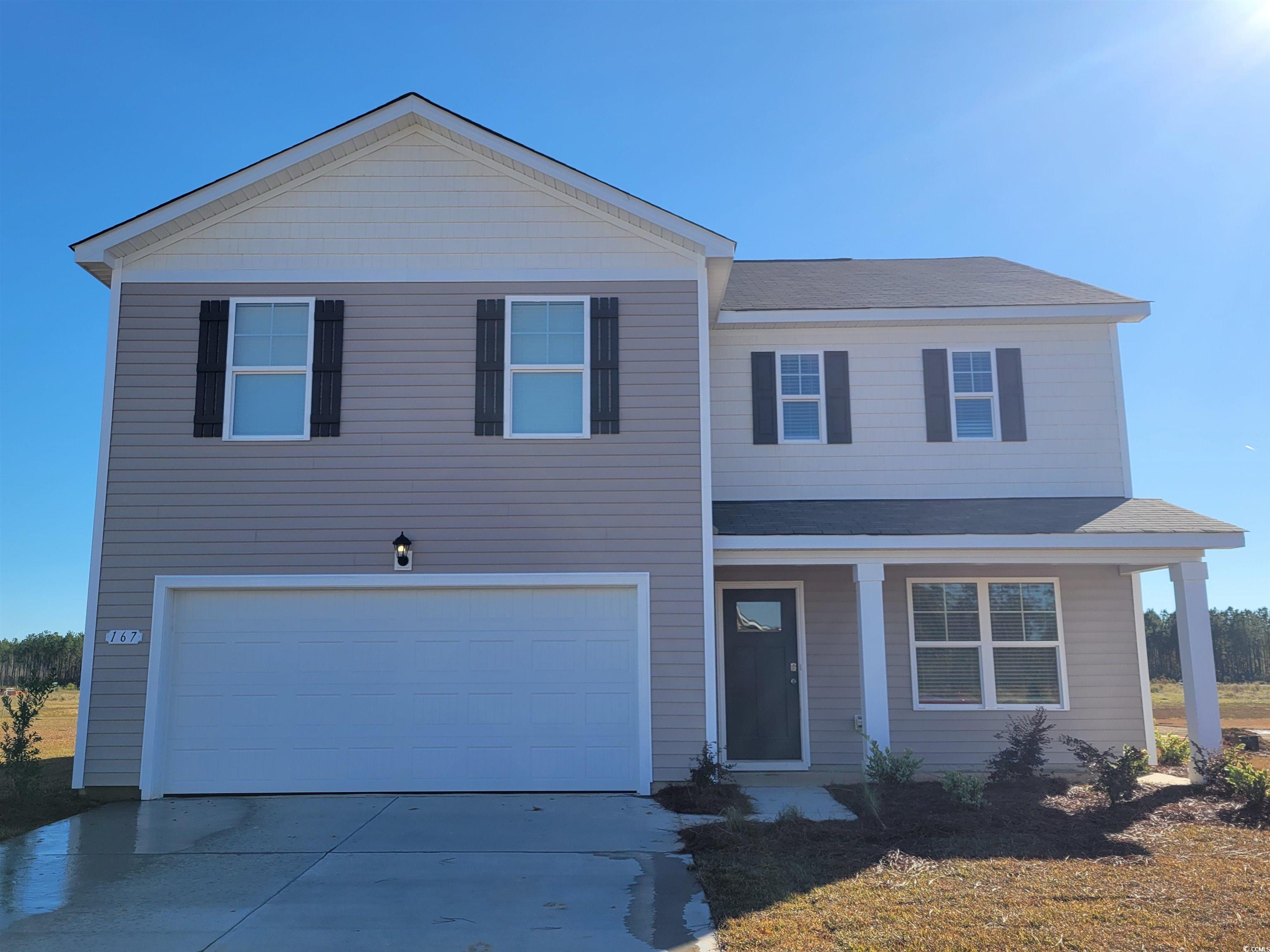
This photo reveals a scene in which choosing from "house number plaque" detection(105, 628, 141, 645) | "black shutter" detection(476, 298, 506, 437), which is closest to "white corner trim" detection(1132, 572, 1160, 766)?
"black shutter" detection(476, 298, 506, 437)

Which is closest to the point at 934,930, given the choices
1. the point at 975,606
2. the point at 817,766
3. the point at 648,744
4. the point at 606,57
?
the point at 648,744

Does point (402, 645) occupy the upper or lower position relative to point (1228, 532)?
lower

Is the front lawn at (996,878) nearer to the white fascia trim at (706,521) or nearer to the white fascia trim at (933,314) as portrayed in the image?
the white fascia trim at (706,521)

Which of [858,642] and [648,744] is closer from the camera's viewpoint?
[648,744]

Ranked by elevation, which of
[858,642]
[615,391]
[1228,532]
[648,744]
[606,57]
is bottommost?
[648,744]

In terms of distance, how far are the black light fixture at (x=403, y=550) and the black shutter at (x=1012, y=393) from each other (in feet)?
23.5

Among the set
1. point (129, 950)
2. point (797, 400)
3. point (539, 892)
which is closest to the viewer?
point (129, 950)

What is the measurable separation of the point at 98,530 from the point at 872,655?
8.02 meters

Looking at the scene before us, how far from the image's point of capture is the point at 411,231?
9.77 metres

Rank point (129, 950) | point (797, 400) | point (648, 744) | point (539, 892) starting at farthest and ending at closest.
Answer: point (797, 400), point (648, 744), point (539, 892), point (129, 950)

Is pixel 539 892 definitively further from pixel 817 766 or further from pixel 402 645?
pixel 817 766

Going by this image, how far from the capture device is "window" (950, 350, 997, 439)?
11180mm

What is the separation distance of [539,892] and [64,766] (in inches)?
336

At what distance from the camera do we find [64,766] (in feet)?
37.2
